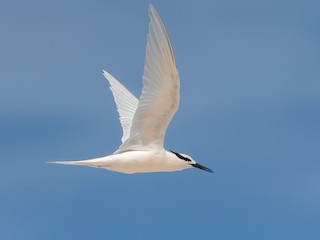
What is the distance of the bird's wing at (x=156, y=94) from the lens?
1172 centimetres

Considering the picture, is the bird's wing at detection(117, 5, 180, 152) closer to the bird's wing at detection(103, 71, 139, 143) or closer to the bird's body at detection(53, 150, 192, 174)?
the bird's body at detection(53, 150, 192, 174)

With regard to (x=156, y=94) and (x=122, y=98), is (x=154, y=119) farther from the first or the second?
(x=122, y=98)

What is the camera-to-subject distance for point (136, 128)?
44.5ft

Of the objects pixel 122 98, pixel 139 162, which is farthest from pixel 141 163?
pixel 122 98

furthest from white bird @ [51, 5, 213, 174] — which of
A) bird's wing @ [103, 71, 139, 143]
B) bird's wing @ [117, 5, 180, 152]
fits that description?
bird's wing @ [103, 71, 139, 143]

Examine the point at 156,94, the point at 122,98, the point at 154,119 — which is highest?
the point at 122,98

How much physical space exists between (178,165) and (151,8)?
3804 millimetres

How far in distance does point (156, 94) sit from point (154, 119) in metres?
0.69

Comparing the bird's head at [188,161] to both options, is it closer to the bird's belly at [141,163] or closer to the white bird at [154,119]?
the white bird at [154,119]

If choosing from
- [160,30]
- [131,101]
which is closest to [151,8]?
[160,30]

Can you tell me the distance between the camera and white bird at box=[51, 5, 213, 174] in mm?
11898

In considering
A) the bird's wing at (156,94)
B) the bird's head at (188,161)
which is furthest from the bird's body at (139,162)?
the bird's wing at (156,94)

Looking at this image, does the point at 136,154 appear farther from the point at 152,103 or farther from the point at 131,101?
the point at 131,101

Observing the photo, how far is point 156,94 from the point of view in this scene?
12844 mm
